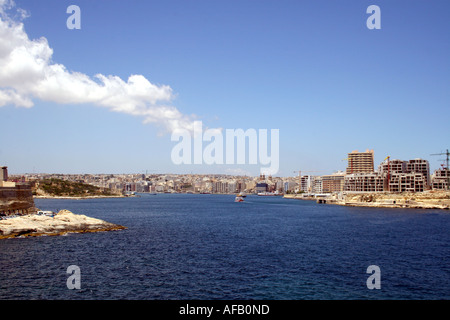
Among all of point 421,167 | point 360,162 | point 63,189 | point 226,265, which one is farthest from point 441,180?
point 63,189

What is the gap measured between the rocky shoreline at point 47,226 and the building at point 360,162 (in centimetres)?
16395

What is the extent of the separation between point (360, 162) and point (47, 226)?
17540 centimetres

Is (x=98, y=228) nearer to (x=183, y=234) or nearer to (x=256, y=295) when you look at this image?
(x=183, y=234)

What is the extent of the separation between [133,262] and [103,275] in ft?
13.7

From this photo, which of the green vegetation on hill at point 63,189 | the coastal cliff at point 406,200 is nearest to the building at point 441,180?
the coastal cliff at point 406,200

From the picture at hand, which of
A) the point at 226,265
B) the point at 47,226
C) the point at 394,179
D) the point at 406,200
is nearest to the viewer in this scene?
the point at 226,265

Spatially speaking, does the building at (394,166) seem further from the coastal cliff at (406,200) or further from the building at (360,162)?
the coastal cliff at (406,200)

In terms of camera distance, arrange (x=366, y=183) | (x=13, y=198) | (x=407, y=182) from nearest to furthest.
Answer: (x=13, y=198)
(x=407, y=182)
(x=366, y=183)

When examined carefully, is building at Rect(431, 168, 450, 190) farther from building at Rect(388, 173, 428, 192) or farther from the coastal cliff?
the coastal cliff

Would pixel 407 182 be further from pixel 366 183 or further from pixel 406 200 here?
pixel 406 200

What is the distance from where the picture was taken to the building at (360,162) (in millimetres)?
191875

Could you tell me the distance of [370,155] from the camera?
632 feet

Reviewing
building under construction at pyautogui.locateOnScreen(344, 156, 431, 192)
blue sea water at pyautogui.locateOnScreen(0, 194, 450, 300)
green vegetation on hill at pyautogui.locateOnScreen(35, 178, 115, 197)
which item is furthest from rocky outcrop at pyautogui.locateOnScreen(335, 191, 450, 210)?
green vegetation on hill at pyautogui.locateOnScreen(35, 178, 115, 197)

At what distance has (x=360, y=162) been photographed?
19325cm
